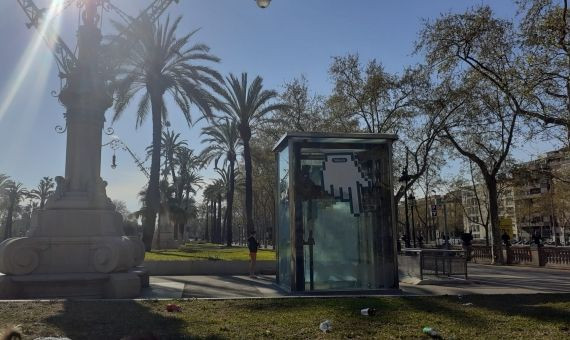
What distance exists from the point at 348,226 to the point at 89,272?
5.93m

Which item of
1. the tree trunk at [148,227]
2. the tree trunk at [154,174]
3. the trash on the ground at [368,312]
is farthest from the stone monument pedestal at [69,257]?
the tree trunk at [148,227]

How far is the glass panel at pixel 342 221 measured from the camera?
39.0ft

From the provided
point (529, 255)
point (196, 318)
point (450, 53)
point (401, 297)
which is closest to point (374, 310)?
point (401, 297)

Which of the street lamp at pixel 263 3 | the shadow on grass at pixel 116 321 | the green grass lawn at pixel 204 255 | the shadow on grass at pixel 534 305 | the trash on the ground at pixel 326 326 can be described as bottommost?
the shadow on grass at pixel 534 305

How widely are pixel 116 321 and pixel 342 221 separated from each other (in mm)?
6241

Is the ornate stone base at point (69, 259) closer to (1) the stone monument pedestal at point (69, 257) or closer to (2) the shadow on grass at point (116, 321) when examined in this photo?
(1) the stone monument pedestal at point (69, 257)

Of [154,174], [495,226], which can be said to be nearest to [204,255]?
[154,174]

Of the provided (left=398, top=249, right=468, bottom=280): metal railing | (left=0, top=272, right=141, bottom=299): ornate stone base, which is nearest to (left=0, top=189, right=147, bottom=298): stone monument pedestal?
(left=0, top=272, right=141, bottom=299): ornate stone base

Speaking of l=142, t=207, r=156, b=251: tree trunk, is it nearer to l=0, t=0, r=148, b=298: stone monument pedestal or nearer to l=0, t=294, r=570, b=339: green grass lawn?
l=0, t=0, r=148, b=298: stone monument pedestal

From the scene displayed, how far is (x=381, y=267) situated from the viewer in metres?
12.0

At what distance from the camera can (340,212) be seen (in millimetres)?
12117

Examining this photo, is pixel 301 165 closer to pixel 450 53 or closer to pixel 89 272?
pixel 89 272

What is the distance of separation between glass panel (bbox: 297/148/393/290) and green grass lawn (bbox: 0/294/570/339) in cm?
224

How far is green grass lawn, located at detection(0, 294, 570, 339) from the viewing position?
6.63m
